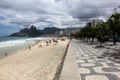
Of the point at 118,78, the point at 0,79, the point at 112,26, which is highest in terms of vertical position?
the point at 112,26

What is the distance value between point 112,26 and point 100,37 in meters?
2.79

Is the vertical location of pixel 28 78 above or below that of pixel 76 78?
below

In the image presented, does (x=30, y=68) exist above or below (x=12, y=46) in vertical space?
above

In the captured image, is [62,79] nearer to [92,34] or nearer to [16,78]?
[16,78]

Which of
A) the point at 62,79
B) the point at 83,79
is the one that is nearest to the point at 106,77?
the point at 83,79

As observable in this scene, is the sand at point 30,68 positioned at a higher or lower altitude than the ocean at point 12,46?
higher

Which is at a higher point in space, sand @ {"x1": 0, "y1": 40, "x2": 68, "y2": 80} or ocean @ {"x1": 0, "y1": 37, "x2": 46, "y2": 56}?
sand @ {"x1": 0, "y1": 40, "x2": 68, "y2": 80}

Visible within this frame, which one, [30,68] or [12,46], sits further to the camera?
[12,46]

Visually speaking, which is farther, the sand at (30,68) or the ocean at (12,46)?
the ocean at (12,46)

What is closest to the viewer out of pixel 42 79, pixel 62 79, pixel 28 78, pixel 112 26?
pixel 62 79

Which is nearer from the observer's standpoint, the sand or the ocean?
the sand

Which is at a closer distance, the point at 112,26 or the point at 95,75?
the point at 95,75

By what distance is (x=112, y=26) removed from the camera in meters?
31.8

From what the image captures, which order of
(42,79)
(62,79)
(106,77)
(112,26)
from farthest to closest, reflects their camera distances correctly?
(112,26), (42,79), (106,77), (62,79)
